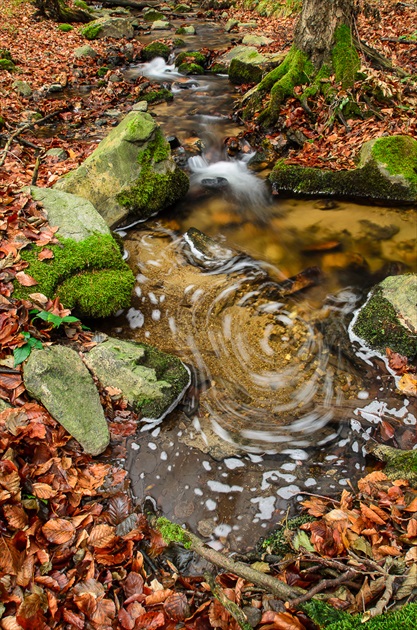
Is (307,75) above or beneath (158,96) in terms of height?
above

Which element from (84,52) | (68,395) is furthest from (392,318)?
(84,52)

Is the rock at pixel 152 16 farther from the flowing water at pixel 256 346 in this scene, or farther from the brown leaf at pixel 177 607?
the brown leaf at pixel 177 607

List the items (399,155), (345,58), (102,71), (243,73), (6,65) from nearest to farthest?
(399,155) → (345,58) → (243,73) → (6,65) → (102,71)

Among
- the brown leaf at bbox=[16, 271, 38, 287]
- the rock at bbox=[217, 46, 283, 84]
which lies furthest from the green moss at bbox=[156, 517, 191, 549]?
the rock at bbox=[217, 46, 283, 84]

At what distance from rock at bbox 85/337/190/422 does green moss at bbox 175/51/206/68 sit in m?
13.7

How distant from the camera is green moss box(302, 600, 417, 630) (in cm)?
204

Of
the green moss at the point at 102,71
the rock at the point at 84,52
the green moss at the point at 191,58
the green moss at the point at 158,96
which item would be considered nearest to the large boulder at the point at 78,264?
the green moss at the point at 158,96

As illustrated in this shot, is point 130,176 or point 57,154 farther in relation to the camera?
point 57,154

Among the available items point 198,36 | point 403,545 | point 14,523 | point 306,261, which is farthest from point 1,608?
point 198,36

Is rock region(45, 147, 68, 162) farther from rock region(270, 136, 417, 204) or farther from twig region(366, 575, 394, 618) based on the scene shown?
twig region(366, 575, 394, 618)

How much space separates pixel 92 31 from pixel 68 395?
59.4 ft

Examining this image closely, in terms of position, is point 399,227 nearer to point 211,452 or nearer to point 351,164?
point 351,164

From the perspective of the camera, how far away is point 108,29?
17.3 meters

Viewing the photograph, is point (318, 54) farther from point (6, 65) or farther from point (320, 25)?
point (6, 65)
